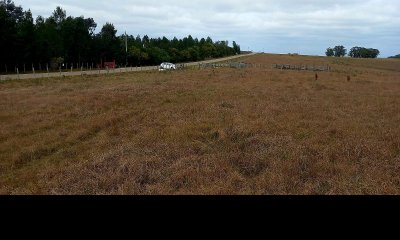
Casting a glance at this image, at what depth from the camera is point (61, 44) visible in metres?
54.8

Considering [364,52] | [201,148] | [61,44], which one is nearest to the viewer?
[201,148]

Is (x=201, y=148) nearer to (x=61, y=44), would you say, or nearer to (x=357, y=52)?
(x=61, y=44)

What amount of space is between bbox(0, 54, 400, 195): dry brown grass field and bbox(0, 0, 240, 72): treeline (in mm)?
32226

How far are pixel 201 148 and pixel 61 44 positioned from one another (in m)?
51.2

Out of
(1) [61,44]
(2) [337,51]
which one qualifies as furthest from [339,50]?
(1) [61,44]

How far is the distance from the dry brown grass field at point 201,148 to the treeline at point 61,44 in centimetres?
3223

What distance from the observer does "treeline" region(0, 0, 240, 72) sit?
45.4 m

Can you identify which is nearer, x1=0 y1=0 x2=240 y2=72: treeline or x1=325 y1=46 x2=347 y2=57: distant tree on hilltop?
x1=0 y1=0 x2=240 y2=72: treeline

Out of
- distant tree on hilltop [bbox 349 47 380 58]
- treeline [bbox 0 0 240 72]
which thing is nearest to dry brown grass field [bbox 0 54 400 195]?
treeline [bbox 0 0 240 72]

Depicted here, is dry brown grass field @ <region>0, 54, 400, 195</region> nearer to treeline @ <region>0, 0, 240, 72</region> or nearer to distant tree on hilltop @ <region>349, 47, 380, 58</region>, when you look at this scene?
treeline @ <region>0, 0, 240, 72</region>

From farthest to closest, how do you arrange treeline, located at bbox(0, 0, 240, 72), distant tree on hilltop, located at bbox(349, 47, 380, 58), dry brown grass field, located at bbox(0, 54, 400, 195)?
distant tree on hilltop, located at bbox(349, 47, 380, 58) → treeline, located at bbox(0, 0, 240, 72) → dry brown grass field, located at bbox(0, 54, 400, 195)
